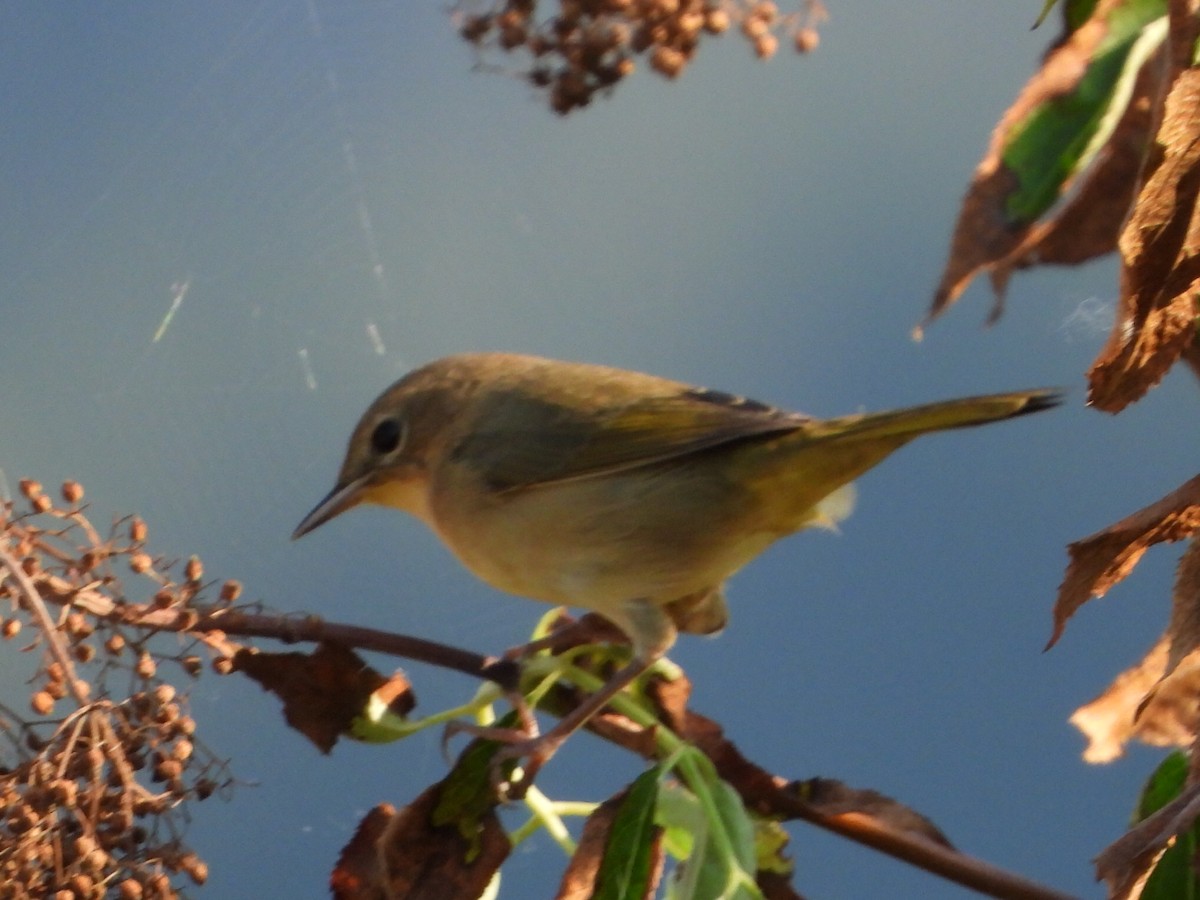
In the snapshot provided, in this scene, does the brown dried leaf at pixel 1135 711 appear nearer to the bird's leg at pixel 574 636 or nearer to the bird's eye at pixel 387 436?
the bird's leg at pixel 574 636

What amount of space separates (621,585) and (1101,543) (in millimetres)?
1240

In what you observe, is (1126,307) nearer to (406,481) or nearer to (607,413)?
(607,413)

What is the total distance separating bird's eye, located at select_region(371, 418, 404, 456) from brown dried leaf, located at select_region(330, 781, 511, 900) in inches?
42.9

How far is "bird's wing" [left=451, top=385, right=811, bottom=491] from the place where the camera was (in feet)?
7.82

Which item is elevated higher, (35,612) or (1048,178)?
(1048,178)

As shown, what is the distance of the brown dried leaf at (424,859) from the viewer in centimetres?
162

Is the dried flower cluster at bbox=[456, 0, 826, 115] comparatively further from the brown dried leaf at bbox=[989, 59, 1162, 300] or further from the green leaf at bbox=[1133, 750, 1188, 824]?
the green leaf at bbox=[1133, 750, 1188, 824]

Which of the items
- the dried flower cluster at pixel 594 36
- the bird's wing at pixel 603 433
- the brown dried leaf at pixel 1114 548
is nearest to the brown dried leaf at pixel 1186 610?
the brown dried leaf at pixel 1114 548

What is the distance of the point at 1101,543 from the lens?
3.69 feet

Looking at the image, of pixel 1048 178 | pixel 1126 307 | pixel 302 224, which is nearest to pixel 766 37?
pixel 1048 178

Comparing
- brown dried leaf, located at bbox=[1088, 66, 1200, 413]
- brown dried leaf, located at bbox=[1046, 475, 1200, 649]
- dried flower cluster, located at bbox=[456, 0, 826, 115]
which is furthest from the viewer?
dried flower cluster, located at bbox=[456, 0, 826, 115]

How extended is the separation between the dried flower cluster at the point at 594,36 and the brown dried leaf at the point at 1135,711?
124cm

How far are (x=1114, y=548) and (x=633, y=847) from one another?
0.72 meters

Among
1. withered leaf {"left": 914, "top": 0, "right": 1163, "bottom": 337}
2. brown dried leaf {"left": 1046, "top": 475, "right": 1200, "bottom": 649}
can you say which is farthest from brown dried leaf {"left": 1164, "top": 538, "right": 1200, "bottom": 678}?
withered leaf {"left": 914, "top": 0, "right": 1163, "bottom": 337}
